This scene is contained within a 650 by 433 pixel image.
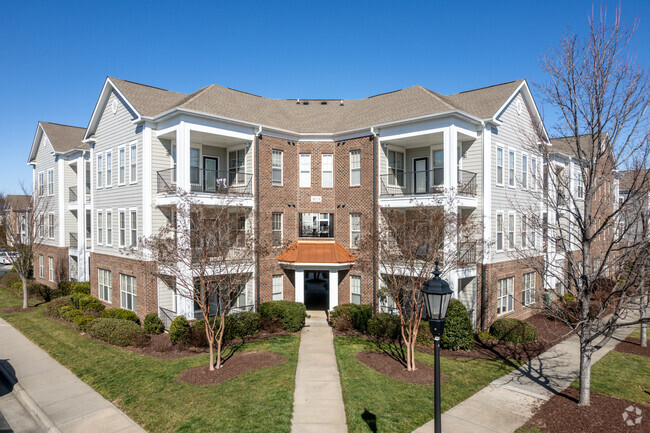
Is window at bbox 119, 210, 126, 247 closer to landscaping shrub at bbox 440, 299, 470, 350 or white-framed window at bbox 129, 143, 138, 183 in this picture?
white-framed window at bbox 129, 143, 138, 183

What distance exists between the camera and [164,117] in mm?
17266

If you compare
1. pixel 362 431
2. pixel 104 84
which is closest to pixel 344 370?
pixel 362 431

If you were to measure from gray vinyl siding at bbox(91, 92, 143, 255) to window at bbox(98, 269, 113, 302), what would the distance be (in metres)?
1.21

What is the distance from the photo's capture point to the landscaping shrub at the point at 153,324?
55.7 ft

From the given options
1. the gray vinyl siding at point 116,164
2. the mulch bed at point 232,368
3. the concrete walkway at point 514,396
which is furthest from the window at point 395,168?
the gray vinyl siding at point 116,164

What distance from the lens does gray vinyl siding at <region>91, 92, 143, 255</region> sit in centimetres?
1853

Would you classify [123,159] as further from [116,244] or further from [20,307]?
[20,307]

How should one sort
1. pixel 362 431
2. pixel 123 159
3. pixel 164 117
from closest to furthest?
pixel 362 431 → pixel 164 117 → pixel 123 159

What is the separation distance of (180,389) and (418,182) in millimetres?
14212

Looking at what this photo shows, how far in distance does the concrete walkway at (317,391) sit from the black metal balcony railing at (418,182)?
7674mm

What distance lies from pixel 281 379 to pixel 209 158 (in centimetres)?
1222

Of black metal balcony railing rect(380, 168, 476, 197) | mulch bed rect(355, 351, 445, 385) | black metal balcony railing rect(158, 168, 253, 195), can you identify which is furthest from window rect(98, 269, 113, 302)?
black metal balcony railing rect(380, 168, 476, 197)

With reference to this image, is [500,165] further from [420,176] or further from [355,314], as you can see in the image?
[355,314]

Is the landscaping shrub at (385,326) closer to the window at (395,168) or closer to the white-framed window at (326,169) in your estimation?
the window at (395,168)
